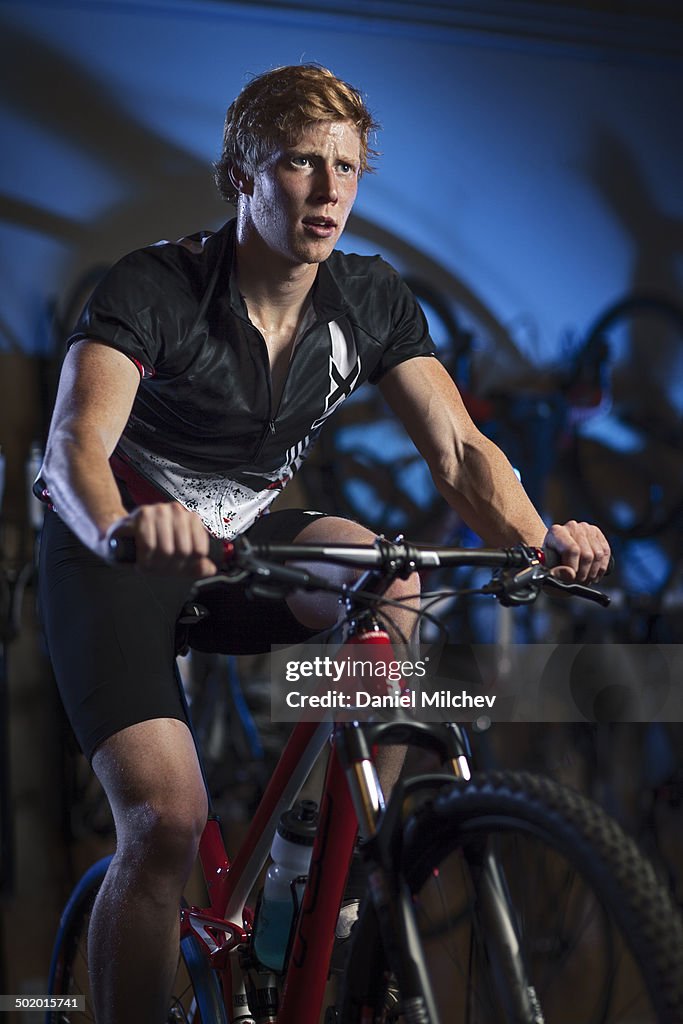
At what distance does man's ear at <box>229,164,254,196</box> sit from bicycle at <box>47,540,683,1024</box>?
680 millimetres

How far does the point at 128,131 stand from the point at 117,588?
5.89 ft

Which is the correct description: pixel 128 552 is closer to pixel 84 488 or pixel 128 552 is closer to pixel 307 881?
pixel 84 488

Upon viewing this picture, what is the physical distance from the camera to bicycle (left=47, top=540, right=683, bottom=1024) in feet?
3.05

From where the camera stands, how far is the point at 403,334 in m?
1.67

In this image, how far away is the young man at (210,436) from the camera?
4.29 ft

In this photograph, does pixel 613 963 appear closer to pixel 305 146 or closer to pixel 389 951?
pixel 389 951

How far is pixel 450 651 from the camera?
2.97 m

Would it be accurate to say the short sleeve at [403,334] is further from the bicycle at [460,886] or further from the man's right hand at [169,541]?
the man's right hand at [169,541]

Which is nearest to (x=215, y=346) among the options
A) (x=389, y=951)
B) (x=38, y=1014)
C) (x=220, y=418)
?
(x=220, y=418)

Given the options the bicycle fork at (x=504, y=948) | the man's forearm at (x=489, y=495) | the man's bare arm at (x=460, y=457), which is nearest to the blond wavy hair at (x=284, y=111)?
the man's bare arm at (x=460, y=457)

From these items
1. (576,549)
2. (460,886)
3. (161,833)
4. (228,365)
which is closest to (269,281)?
(228,365)

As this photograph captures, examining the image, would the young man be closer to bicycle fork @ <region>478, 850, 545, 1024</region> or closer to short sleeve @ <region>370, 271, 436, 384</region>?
short sleeve @ <region>370, 271, 436, 384</region>

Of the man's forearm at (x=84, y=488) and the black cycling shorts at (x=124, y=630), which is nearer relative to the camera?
the man's forearm at (x=84, y=488)

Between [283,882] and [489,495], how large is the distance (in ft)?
1.98
